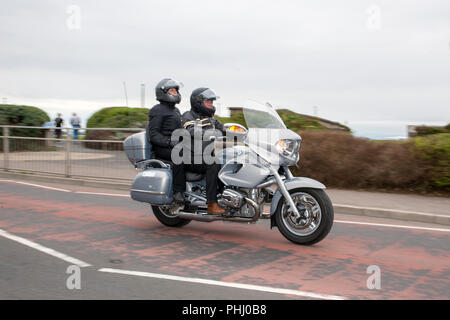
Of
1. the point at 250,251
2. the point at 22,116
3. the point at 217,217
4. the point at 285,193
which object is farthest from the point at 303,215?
the point at 22,116

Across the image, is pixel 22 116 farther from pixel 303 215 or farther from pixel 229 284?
pixel 229 284

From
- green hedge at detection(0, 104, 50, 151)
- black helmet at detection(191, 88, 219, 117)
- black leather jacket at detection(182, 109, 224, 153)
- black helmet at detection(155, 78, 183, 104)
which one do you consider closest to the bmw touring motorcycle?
black leather jacket at detection(182, 109, 224, 153)

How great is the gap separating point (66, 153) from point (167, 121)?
7429 mm

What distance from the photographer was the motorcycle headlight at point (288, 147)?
21.6ft

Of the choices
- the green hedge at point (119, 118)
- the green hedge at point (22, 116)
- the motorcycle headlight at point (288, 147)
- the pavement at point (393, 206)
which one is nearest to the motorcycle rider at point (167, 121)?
the motorcycle headlight at point (288, 147)

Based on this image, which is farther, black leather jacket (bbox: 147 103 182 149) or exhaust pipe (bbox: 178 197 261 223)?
black leather jacket (bbox: 147 103 182 149)

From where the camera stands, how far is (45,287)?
16.5 ft

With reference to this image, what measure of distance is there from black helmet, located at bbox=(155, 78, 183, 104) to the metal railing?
4.73m

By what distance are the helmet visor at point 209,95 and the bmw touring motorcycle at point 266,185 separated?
22.6 inches

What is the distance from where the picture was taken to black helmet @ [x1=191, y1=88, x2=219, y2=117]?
7.06m

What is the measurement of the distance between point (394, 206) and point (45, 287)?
6602mm

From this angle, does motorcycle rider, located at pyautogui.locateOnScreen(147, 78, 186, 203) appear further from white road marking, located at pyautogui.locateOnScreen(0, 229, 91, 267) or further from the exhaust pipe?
white road marking, located at pyautogui.locateOnScreen(0, 229, 91, 267)

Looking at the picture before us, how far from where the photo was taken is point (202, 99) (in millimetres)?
7055
